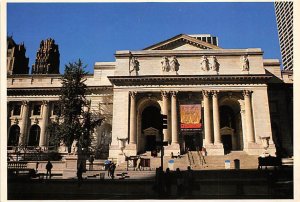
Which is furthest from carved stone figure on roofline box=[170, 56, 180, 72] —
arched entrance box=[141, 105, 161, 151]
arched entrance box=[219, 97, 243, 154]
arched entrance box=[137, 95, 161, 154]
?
arched entrance box=[219, 97, 243, 154]

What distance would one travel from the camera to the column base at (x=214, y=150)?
122 feet

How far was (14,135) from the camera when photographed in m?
47.0

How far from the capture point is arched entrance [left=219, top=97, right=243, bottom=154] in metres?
41.8

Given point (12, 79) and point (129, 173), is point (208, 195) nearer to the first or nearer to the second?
point (129, 173)

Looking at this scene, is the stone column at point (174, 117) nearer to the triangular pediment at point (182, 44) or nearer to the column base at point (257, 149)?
the triangular pediment at point (182, 44)

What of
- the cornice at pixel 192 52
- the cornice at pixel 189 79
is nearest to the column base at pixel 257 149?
the cornice at pixel 189 79

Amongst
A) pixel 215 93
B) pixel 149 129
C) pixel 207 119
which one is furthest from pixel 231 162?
pixel 149 129

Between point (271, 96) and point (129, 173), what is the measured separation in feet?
93.2

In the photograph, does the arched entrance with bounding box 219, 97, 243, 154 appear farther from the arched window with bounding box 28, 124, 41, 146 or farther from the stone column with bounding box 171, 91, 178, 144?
the arched window with bounding box 28, 124, 41, 146

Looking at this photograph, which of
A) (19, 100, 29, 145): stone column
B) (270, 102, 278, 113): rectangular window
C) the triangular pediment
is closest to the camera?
the triangular pediment

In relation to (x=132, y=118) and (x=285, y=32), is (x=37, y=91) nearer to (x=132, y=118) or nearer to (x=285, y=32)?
(x=132, y=118)

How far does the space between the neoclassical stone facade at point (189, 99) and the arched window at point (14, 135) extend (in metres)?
0.49

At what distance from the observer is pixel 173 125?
3906 centimetres

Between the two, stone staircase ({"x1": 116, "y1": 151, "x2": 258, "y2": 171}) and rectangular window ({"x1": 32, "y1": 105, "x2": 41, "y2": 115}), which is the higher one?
rectangular window ({"x1": 32, "y1": 105, "x2": 41, "y2": 115})
